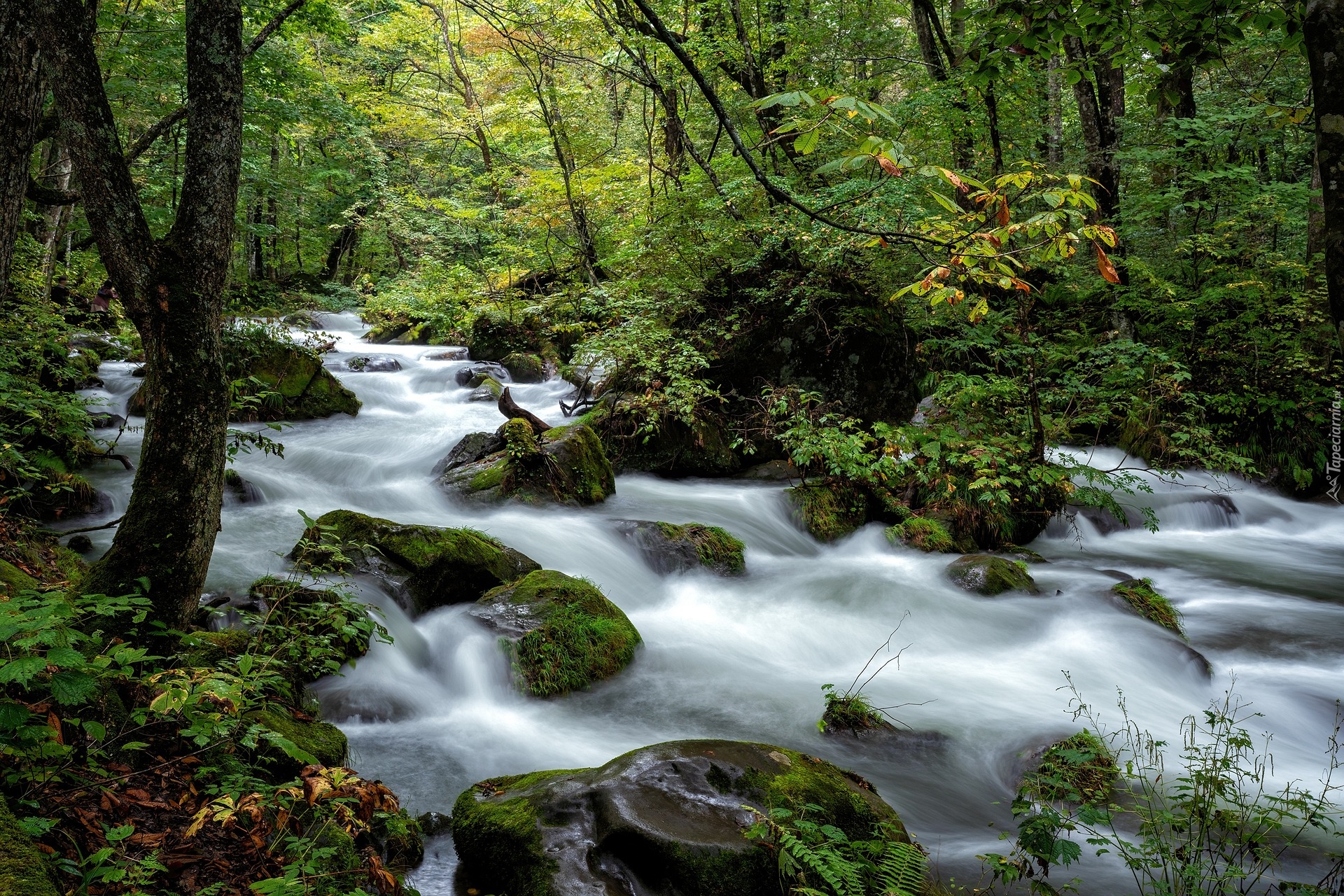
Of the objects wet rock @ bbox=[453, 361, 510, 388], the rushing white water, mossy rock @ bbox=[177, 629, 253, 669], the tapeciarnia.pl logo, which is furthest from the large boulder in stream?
wet rock @ bbox=[453, 361, 510, 388]

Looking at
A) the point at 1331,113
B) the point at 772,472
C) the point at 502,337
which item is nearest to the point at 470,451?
the point at 772,472

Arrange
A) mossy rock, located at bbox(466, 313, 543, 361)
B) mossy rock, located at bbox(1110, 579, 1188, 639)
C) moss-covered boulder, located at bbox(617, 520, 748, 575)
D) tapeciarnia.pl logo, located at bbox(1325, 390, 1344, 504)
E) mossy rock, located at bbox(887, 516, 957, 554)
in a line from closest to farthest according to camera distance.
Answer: mossy rock, located at bbox(1110, 579, 1188, 639) → moss-covered boulder, located at bbox(617, 520, 748, 575) → mossy rock, located at bbox(887, 516, 957, 554) → tapeciarnia.pl logo, located at bbox(1325, 390, 1344, 504) → mossy rock, located at bbox(466, 313, 543, 361)

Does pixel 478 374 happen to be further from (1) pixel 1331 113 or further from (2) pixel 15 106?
(1) pixel 1331 113

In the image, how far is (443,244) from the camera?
20.3 m

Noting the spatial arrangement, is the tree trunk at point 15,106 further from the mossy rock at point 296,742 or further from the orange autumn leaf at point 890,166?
the orange autumn leaf at point 890,166

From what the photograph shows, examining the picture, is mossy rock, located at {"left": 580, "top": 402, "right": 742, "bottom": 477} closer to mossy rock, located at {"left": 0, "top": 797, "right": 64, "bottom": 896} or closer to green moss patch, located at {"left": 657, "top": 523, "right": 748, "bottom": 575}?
green moss patch, located at {"left": 657, "top": 523, "right": 748, "bottom": 575}

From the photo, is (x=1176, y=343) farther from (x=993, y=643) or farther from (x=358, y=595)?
(x=358, y=595)

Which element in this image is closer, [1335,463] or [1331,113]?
[1331,113]

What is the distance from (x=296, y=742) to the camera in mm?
3441

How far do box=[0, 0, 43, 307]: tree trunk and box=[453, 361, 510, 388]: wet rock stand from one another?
1054 centimetres

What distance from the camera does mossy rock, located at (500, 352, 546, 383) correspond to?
1567cm

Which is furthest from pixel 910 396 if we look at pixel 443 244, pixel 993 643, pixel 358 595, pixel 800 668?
pixel 443 244

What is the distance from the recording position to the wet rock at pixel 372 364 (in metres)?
15.5

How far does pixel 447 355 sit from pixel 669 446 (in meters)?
8.85
